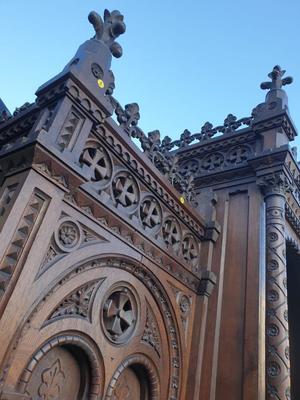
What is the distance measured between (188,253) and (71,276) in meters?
1.47

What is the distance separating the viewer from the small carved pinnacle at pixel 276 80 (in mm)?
4168

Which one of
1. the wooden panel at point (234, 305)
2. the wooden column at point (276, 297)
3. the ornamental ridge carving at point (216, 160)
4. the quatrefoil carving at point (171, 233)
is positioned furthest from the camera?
the ornamental ridge carving at point (216, 160)

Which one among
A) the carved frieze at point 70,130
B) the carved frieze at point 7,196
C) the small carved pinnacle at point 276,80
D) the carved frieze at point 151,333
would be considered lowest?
the carved frieze at point 151,333

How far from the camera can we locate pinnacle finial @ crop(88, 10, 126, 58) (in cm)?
248

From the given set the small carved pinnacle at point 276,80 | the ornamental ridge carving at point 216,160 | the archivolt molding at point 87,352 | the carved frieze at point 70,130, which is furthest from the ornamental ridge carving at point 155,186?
the small carved pinnacle at point 276,80

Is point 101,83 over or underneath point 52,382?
over

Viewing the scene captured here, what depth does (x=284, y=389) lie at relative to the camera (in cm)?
256

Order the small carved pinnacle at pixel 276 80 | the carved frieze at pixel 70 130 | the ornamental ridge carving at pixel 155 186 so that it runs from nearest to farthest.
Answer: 1. the carved frieze at pixel 70 130
2. the ornamental ridge carving at pixel 155 186
3. the small carved pinnacle at pixel 276 80

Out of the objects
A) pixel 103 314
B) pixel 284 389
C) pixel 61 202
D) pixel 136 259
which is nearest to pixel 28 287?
pixel 61 202

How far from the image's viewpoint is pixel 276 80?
419cm

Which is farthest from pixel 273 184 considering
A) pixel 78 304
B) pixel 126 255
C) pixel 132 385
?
pixel 78 304

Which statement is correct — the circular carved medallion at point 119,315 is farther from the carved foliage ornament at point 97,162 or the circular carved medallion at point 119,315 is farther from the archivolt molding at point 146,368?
the carved foliage ornament at point 97,162

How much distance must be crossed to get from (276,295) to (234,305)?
1.17 feet

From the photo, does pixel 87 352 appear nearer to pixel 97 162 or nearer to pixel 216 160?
pixel 97 162
